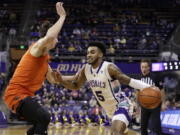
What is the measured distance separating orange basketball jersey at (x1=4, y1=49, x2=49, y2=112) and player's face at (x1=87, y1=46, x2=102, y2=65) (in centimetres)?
92

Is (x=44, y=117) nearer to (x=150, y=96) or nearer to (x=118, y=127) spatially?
(x=118, y=127)

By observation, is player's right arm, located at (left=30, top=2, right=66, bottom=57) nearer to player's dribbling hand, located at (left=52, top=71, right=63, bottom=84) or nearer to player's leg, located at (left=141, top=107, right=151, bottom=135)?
player's dribbling hand, located at (left=52, top=71, right=63, bottom=84)

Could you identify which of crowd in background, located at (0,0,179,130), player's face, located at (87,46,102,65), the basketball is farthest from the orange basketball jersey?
crowd in background, located at (0,0,179,130)

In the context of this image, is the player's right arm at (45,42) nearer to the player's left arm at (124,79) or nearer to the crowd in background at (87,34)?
the player's left arm at (124,79)

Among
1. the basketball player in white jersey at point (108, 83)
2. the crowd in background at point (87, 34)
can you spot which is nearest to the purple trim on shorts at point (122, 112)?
the basketball player in white jersey at point (108, 83)

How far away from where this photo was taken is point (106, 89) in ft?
18.8

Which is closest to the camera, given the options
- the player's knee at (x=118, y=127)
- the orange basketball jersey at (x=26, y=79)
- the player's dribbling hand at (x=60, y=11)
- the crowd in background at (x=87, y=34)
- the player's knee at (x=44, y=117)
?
the player's knee at (x=44, y=117)

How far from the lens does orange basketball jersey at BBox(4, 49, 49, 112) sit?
5020 millimetres

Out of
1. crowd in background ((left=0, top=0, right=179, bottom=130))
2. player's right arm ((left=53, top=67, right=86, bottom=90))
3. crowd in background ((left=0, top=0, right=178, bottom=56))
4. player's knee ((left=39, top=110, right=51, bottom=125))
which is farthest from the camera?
crowd in background ((left=0, top=0, right=178, bottom=56))

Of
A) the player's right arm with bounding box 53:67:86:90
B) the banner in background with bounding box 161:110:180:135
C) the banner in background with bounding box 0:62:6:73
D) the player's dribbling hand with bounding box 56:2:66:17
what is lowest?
the banner in background with bounding box 161:110:180:135

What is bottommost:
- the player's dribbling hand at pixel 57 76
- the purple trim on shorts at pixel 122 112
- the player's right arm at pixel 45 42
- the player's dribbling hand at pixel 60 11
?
the purple trim on shorts at pixel 122 112

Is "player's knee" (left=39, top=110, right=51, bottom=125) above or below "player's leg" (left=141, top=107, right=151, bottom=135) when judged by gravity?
above

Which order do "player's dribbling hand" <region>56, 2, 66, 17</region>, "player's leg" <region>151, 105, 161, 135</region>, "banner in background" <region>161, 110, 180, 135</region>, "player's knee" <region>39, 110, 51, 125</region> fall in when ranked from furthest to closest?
"banner in background" <region>161, 110, 180, 135</region> → "player's leg" <region>151, 105, 161, 135</region> → "player's dribbling hand" <region>56, 2, 66, 17</region> → "player's knee" <region>39, 110, 51, 125</region>

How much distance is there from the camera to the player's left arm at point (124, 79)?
5484 mm
